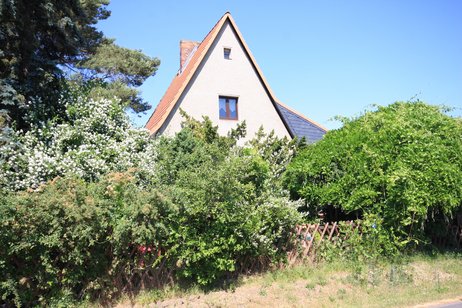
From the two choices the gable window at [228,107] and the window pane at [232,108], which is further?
the window pane at [232,108]

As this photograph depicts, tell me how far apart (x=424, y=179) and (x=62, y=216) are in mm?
8688

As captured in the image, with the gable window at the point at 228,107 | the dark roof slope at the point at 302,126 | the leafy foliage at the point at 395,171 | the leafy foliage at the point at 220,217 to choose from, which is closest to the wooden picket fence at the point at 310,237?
the leafy foliage at the point at 220,217

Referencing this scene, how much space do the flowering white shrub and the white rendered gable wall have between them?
417 cm

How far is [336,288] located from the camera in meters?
8.60

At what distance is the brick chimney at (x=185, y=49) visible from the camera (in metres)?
22.6

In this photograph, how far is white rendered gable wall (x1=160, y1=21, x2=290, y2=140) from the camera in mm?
17109

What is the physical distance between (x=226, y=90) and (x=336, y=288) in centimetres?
1123

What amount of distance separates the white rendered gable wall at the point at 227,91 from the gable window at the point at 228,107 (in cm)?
21

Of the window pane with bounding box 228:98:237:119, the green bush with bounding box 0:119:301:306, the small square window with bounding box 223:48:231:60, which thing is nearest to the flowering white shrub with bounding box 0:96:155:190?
the green bush with bounding box 0:119:301:306

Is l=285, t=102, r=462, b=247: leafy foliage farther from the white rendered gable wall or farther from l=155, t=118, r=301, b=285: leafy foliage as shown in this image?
the white rendered gable wall

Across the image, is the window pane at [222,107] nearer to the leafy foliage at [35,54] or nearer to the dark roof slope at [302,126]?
the dark roof slope at [302,126]

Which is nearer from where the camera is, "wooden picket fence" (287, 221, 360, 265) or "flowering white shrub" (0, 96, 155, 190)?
"wooden picket fence" (287, 221, 360, 265)

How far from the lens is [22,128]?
1134cm

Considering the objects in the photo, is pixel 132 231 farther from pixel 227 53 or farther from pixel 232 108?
pixel 227 53
